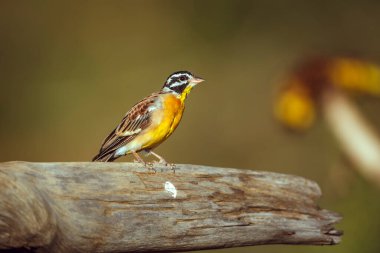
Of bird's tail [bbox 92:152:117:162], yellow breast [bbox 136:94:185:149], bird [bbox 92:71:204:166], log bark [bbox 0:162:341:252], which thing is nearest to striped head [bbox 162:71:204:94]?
bird [bbox 92:71:204:166]

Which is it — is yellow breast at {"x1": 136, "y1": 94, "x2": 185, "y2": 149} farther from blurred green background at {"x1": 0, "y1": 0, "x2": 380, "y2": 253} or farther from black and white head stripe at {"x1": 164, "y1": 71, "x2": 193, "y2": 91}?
blurred green background at {"x1": 0, "y1": 0, "x2": 380, "y2": 253}

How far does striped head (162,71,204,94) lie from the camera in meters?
4.39

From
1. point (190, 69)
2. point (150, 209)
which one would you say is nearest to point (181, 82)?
point (150, 209)

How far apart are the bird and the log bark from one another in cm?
52

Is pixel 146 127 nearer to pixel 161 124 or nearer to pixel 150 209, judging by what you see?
pixel 161 124

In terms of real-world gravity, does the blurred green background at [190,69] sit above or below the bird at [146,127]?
above

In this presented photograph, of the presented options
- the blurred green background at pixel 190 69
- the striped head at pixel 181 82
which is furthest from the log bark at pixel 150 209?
the blurred green background at pixel 190 69

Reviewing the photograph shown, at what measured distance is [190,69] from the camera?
7512 millimetres

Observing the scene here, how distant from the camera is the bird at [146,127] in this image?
4.18 metres

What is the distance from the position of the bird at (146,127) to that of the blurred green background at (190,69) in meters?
2.35

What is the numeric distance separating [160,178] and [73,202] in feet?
1.61

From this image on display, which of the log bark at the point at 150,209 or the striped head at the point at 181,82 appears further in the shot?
the striped head at the point at 181,82

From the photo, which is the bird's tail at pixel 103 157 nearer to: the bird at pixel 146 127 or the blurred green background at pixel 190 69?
the bird at pixel 146 127

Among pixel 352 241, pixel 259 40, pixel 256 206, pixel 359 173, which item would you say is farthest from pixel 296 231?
pixel 259 40
